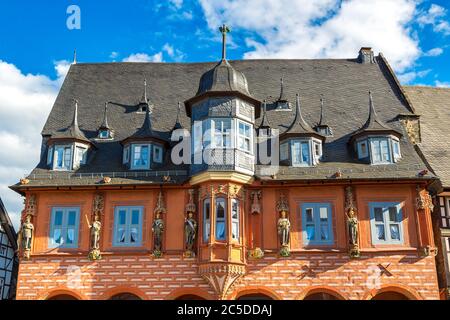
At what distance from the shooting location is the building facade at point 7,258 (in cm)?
3130

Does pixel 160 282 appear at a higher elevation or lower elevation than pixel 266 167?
lower

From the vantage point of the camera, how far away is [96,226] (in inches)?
1062

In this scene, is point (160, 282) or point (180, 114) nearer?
point (160, 282)

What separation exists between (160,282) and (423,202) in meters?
12.5

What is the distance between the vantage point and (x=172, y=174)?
27.8 meters

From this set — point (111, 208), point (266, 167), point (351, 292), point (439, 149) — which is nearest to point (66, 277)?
point (111, 208)

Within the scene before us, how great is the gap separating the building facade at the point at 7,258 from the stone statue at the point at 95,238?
7.39m

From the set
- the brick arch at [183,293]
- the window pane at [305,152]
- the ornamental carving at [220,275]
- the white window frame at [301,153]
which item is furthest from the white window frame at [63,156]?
the window pane at [305,152]

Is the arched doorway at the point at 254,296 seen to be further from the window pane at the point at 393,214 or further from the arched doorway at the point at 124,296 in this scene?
the window pane at the point at 393,214

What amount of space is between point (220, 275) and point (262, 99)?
38.4ft

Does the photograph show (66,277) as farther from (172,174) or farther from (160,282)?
(172,174)

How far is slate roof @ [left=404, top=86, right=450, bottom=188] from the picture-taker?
31.2m

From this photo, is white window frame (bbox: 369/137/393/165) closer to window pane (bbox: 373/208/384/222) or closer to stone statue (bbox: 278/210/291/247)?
window pane (bbox: 373/208/384/222)

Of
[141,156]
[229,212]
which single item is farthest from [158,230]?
[141,156]
